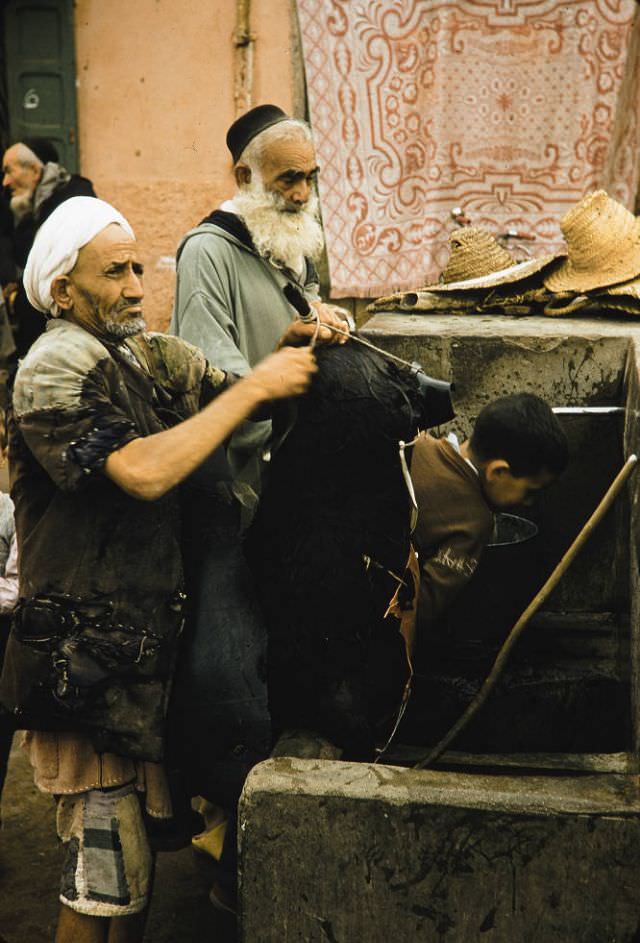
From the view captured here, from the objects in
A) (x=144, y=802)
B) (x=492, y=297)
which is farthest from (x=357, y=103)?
(x=144, y=802)

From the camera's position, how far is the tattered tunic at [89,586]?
7.78 ft

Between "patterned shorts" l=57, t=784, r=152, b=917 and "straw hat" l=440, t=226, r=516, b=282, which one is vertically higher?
"straw hat" l=440, t=226, r=516, b=282

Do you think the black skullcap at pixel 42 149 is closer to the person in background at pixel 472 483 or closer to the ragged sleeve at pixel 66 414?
the person in background at pixel 472 483

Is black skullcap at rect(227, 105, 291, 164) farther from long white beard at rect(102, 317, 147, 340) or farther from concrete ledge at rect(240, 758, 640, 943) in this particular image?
concrete ledge at rect(240, 758, 640, 943)

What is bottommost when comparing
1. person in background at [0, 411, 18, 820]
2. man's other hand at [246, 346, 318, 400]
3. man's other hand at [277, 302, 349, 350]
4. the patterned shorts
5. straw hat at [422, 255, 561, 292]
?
the patterned shorts

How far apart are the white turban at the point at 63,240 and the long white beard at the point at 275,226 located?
1.27 meters

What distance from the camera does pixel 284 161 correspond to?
3.68 meters

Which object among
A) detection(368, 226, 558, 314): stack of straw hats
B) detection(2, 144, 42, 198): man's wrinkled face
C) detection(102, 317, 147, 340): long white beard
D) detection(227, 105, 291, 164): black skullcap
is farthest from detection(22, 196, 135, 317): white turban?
detection(2, 144, 42, 198): man's wrinkled face

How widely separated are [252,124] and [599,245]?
1.54 meters

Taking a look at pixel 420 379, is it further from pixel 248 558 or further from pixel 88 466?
pixel 88 466

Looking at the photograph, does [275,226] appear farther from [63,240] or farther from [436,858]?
[436,858]

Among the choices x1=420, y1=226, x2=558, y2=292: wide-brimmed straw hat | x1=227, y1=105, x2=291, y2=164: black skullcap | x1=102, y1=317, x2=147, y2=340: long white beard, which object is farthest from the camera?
x1=420, y1=226, x2=558, y2=292: wide-brimmed straw hat

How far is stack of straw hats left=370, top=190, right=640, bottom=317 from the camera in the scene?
4.41 meters

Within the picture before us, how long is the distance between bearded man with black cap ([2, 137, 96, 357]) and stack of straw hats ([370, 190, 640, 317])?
2644 millimetres
